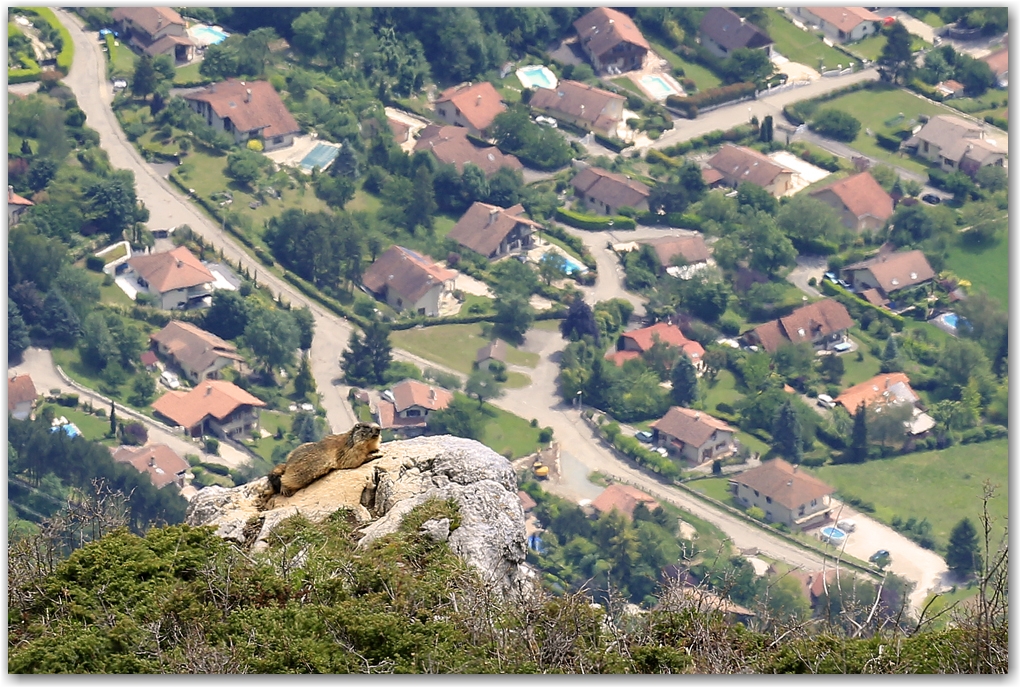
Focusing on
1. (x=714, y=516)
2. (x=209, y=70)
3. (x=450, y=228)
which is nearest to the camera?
(x=714, y=516)

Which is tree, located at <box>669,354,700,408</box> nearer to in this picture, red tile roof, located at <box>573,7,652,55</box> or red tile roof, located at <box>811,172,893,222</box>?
red tile roof, located at <box>811,172,893,222</box>

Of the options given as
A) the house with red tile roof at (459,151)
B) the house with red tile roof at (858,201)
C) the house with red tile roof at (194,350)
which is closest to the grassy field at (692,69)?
the house with red tile roof at (858,201)

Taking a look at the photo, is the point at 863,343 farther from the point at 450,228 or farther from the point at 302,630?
the point at 302,630

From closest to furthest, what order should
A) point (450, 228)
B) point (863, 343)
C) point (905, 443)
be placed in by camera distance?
point (905, 443) → point (863, 343) → point (450, 228)

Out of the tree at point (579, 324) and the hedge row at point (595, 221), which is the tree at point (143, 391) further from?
the hedge row at point (595, 221)

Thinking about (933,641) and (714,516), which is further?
(714,516)

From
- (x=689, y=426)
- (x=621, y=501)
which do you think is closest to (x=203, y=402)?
(x=621, y=501)

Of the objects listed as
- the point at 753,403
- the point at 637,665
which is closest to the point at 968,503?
the point at 753,403


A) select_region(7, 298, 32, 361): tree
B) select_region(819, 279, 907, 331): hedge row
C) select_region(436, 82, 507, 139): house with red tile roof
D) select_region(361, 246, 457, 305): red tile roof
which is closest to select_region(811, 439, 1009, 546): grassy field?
select_region(819, 279, 907, 331): hedge row
